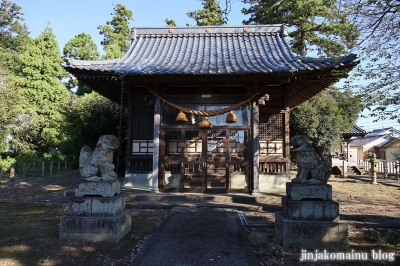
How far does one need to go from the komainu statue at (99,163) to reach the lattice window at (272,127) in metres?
6.34

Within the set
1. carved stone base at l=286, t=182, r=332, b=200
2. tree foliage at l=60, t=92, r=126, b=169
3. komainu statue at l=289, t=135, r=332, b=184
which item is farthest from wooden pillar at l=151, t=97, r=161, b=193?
tree foliage at l=60, t=92, r=126, b=169

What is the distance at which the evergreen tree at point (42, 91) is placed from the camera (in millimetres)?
20500

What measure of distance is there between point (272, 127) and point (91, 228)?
7.41 metres

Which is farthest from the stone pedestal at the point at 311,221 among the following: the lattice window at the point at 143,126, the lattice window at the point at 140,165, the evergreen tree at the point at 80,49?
the evergreen tree at the point at 80,49

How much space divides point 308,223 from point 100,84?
27.8 feet

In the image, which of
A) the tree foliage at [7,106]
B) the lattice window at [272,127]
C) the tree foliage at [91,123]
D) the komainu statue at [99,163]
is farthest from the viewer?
the tree foliage at [7,106]

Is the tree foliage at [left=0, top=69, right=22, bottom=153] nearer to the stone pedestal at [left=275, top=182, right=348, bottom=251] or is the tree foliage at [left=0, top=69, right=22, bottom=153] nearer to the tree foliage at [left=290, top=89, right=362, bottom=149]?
the tree foliage at [left=290, top=89, right=362, bottom=149]

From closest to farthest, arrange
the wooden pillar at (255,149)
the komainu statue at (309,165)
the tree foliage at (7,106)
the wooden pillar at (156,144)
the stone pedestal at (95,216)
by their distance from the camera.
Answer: the stone pedestal at (95,216), the komainu statue at (309,165), the wooden pillar at (255,149), the wooden pillar at (156,144), the tree foliage at (7,106)

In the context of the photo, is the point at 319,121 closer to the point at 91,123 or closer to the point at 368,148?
the point at 91,123

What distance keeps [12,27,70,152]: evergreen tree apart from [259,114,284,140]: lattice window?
16.6 meters

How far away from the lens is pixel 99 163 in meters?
5.12

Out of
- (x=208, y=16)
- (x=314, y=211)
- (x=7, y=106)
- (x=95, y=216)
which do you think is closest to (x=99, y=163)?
(x=95, y=216)

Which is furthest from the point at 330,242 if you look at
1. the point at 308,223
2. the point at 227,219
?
the point at 227,219

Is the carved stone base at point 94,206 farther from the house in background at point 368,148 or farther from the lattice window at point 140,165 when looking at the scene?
the house in background at point 368,148
